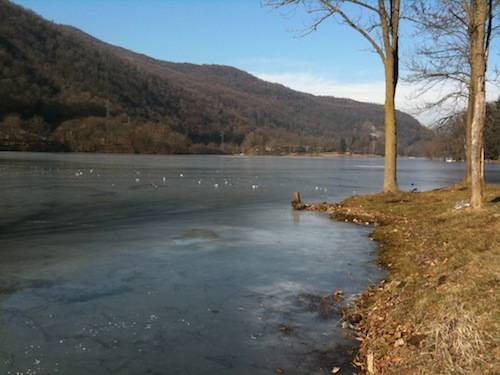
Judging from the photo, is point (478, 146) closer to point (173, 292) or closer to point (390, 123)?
point (390, 123)

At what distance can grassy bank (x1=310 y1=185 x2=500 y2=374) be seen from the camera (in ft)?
17.6

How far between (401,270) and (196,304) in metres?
4.45

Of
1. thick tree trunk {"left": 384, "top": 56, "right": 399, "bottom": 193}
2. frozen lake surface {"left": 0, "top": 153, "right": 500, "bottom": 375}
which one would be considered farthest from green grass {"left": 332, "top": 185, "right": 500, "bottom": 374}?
thick tree trunk {"left": 384, "top": 56, "right": 399, "bottom": 193}

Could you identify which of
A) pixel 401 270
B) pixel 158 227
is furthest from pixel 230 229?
pixel 401 270

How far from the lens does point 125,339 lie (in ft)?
21.5

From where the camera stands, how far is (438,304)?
6.78 m

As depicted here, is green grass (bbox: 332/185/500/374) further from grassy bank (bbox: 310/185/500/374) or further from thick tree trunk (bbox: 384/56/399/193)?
thick tree trunk (bbox: 384/56/399/193)

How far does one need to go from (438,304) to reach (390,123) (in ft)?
56.3

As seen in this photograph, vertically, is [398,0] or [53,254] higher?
[398,0]

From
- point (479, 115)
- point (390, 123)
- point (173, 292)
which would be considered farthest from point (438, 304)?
point (390, 123)

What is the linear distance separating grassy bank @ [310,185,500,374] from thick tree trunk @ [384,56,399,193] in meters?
9.68

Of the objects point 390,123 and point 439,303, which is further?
point 390,123

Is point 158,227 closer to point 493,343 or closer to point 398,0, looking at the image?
point 493,343

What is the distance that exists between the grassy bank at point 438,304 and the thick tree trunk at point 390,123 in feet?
31.8
